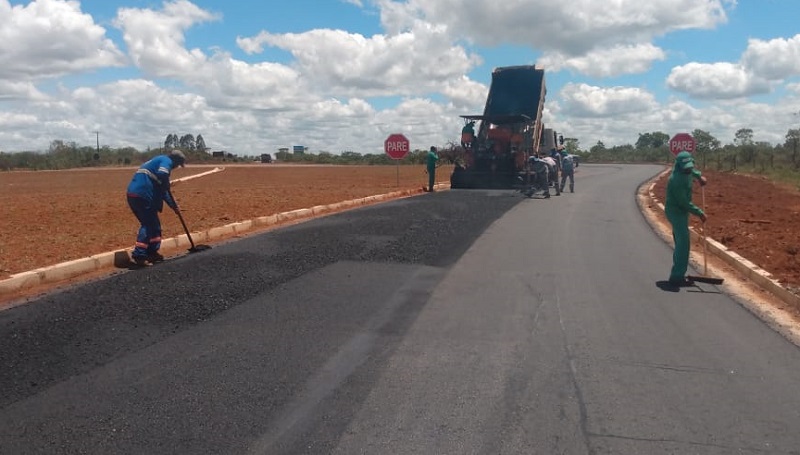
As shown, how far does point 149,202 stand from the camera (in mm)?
9820

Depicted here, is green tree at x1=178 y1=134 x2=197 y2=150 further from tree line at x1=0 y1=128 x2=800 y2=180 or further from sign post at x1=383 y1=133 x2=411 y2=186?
sign post at x1=383 y1=133 x2=411 y2=186

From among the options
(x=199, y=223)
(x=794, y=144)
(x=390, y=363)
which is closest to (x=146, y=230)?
(x=390, y=363)

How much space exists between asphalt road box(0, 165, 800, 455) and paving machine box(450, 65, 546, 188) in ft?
48.6

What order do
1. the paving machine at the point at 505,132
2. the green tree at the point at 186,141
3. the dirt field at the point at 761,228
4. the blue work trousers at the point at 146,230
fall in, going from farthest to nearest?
1. the green tree at the point at 186,141
2. the paving machine at the point at 505,132
3. the dirt field at the point at 761,228
4. the blue work trousers at the point at 146,230

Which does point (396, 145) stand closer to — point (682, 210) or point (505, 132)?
point (505, 132)

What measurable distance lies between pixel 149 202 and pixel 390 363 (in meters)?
5.65

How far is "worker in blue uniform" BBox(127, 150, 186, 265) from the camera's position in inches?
382

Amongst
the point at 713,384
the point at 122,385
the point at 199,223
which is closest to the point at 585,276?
the point at 713,384

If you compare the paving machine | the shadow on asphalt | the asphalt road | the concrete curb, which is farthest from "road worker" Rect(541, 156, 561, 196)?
the shadow on asphalt

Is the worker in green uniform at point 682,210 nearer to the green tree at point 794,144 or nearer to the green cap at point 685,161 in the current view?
the green cap at point 685,161

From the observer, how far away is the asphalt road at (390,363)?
14.1ft

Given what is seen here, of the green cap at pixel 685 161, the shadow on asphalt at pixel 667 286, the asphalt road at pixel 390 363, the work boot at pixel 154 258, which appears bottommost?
the asphalt road at pixel 390 363

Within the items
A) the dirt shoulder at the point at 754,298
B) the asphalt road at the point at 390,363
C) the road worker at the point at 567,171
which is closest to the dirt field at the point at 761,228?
the dirt shoulder at the point at 754,298

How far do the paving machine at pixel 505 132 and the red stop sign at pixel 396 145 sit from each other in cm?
227
